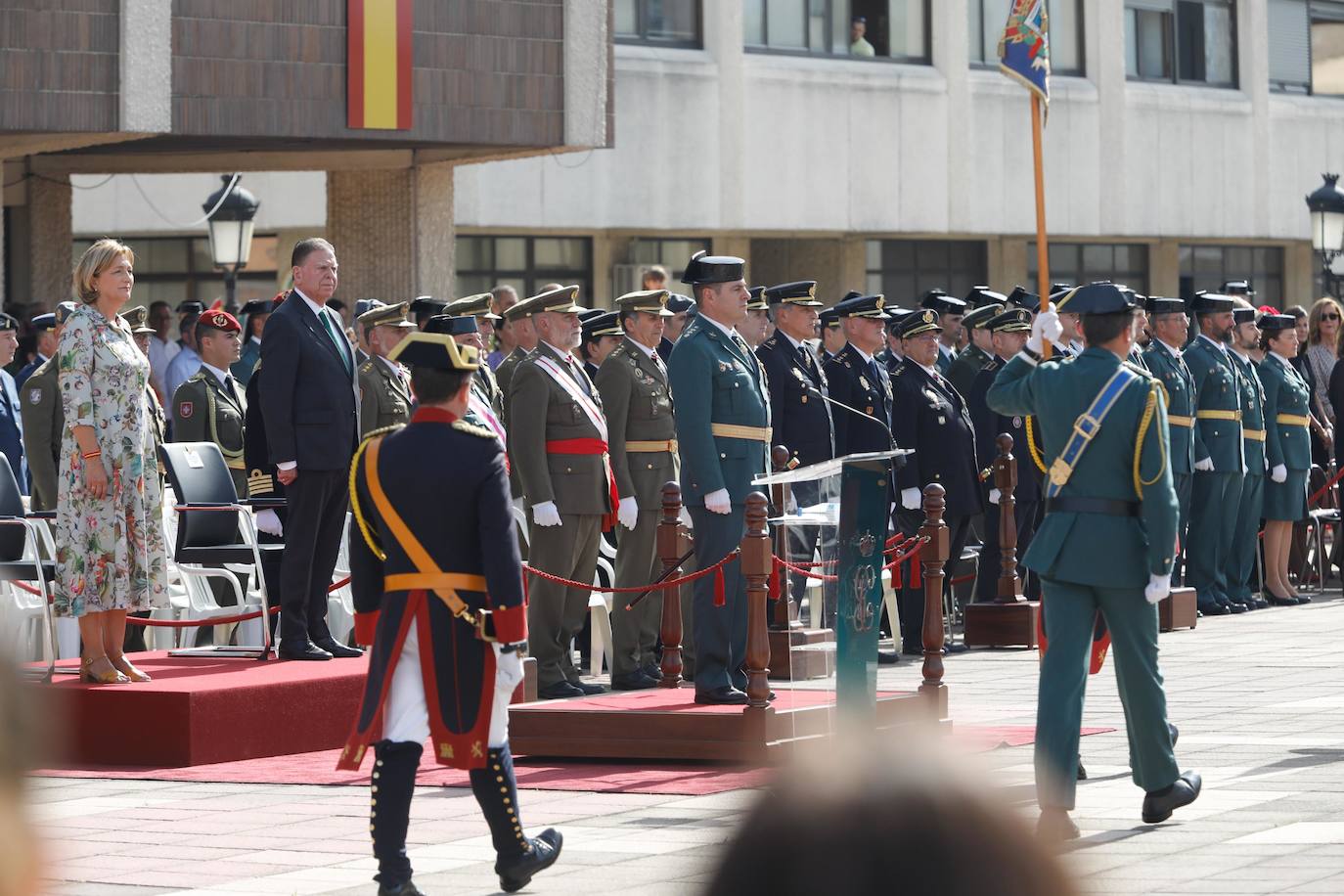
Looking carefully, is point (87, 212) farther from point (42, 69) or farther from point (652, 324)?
point (652, 324)

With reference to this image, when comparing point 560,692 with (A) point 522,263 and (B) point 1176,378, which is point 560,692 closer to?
(B) point 1176,378

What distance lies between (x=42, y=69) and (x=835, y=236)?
17.1m

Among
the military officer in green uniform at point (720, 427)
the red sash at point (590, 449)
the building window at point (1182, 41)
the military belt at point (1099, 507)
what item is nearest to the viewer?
the military belt at point (1099, 507)

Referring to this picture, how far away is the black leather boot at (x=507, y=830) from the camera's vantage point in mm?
6645

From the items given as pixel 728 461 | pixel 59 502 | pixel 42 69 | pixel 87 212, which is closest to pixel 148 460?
pixel 59 502

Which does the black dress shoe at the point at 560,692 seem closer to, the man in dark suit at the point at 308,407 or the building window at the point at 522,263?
the man in dark suit at the point at 308,407

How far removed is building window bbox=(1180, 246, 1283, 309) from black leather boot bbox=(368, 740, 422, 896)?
3072 centimetres

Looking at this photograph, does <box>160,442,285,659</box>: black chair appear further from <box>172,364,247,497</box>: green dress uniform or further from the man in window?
the man in window

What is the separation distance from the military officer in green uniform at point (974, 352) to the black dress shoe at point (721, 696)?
19.5 ft

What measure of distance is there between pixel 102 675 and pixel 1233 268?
98.7 ft

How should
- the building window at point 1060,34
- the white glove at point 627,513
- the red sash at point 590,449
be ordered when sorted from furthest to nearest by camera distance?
the building window at point 1060,34, the white glove at point 627,513, the red sash at point 590,449

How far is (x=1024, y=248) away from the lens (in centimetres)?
3450

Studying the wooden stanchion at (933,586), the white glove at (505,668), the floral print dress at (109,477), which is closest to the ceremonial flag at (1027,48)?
the wooden stanchion at (933,586)

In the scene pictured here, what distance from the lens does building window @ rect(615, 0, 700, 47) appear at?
28.0 meters
